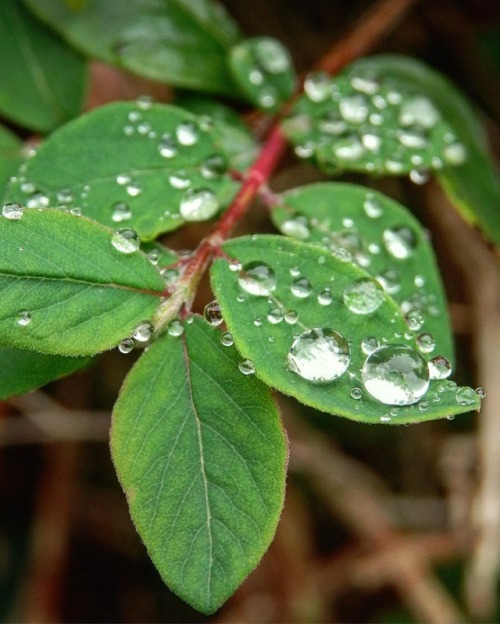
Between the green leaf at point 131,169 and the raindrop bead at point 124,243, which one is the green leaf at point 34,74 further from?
the raindrop bead at point 124,243

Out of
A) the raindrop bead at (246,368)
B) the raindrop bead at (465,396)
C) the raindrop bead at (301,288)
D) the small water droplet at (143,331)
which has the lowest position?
the small water droplet at (143,331)

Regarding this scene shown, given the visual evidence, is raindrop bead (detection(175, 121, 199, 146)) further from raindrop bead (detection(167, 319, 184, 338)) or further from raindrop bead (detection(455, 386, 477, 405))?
raindrop bead (detection(455, 386, 477, 405))

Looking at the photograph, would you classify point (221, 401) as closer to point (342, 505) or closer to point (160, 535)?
point (160, 535)

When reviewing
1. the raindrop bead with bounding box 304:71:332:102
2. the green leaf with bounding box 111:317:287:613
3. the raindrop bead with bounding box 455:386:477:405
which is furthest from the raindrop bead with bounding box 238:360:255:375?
the raindrop bead with bounding box 304:71:332:102

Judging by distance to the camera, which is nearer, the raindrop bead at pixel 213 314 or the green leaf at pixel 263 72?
the raindrop bead at pixel 213 314

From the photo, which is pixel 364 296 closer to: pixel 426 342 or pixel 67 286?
pixel 426 342

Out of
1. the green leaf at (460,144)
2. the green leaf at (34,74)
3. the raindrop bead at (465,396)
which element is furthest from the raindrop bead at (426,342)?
the green leaf at (34,74)
